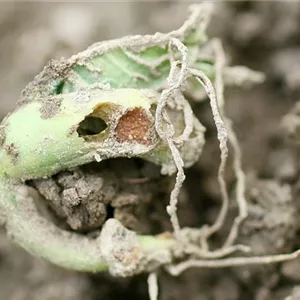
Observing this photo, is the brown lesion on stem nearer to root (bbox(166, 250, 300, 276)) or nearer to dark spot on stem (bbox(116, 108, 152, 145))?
dark spot on stem (bbox(116, 108, 152, 145))

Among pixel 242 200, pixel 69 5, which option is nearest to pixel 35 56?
pixel 69 5

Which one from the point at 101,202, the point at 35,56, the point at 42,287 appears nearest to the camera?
the point at 101,202

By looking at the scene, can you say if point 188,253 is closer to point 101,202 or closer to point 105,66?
point 101,202

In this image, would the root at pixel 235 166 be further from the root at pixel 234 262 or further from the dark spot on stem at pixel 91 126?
the dark spot on stem at pixel 91 126

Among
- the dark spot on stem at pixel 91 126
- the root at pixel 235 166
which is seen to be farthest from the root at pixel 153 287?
the dark spot on stem at pixel 91 126

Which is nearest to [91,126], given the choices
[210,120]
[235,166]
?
[235,166]

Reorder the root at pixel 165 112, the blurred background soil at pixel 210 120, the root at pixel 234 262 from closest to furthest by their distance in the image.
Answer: the root at pixel 165 112
the root at pixel 234 262
the blurred background soil at pixel 210 120
